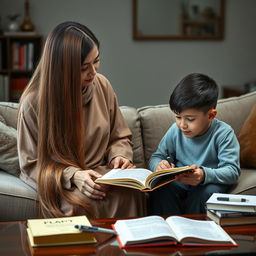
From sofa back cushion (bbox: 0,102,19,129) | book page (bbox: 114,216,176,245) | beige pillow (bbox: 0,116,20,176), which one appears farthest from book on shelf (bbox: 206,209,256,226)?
sofa back cushion (bbox: 0,102,19,129)

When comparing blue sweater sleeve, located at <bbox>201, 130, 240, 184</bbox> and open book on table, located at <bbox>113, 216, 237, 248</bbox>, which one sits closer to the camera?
open book on table, located at <bbox>113, 216, 237, 248</bbox>

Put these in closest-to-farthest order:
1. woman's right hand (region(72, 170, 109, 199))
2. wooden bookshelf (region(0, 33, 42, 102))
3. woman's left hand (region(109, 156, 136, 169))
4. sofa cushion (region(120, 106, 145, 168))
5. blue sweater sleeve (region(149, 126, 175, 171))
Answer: woman's right hand (region(72, 170, 109, 199))
woman's left hand (region(109, 156, 136, 169))
blue sweater sleeve (region(149, 126, 175, 171))
sofa cushion (region(120, 106, 145, 168))
wooden bookshelf (region(0, 33, 42, 102))

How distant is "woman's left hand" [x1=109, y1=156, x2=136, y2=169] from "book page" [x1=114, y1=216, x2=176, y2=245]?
564mm

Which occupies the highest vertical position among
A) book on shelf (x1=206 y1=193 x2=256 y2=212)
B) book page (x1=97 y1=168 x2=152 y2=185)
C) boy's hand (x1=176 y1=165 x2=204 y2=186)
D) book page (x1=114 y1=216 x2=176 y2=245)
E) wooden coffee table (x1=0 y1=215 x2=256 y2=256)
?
book page (x1=97 y1=168 x2=152 y2=185)

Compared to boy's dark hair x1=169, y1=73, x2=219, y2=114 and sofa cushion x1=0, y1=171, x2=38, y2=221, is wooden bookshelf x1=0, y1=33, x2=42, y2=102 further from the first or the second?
boy's dark hair x1=169, y1=73, x2=219, y2=114

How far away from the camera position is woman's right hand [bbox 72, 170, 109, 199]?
2117mm

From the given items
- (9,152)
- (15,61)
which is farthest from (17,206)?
(15,61)

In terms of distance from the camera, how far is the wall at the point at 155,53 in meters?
5.09

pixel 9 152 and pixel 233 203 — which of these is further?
pixel 9 152

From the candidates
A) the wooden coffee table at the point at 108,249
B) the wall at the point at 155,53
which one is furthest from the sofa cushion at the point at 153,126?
the wall at the point at 155,53

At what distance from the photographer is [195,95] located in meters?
2.27

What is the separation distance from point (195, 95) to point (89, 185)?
60cm

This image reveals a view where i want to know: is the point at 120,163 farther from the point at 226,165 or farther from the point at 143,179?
the point at 226,165

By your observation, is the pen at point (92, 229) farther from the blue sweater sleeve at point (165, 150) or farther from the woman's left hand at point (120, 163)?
the blue sweater sleeve at point (165, 150)
